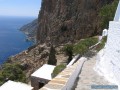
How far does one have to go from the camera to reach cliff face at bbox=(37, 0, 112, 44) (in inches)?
2393

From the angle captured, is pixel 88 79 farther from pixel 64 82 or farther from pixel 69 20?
pixel 69 20

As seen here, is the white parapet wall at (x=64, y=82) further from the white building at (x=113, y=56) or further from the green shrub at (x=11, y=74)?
the green shrub at (x=11, y=74)

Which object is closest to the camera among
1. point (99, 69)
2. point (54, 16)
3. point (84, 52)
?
point (99, 69)

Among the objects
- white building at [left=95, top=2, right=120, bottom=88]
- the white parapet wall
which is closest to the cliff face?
white building at [left=95, top=2, right=120, bottom=88]

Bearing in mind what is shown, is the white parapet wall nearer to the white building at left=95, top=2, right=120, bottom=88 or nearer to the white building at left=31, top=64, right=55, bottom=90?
the white building at left=95, top=2, right=120, bottom=88

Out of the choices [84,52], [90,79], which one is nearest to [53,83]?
[90,79]

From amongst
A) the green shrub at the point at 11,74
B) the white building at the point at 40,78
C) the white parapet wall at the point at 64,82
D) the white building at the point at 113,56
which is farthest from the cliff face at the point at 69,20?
the white parapet wall at the point at 64,82

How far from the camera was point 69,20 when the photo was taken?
227ft

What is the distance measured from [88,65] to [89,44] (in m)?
5.71

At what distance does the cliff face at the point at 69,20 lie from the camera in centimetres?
6078

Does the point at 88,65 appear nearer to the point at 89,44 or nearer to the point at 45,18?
the point at 89,44

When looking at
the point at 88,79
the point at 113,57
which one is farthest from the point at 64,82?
the point at 113,57

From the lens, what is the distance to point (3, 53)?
9825 cm

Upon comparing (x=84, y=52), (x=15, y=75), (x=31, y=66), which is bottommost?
(x=31, y=66)
